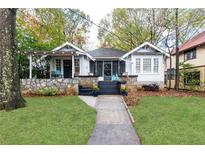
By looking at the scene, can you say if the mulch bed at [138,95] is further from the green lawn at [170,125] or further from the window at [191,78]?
the window at [191,78]

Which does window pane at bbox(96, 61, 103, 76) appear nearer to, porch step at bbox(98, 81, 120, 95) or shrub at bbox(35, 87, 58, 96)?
porch step at bbox(98, 81, 120, 95)

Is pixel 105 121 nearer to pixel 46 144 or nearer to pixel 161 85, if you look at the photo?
pixel 46 144

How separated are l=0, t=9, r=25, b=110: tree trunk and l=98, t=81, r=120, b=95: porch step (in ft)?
25.3

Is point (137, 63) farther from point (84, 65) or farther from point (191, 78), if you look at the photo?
point (191, 78)

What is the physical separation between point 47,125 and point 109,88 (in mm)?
9884

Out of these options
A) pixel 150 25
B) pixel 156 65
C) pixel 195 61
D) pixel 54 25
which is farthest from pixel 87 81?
pixel 150 25

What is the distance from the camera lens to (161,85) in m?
19.4

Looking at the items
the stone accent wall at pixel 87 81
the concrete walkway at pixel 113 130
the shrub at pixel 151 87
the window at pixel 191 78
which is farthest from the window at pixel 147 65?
the concrete walkway at pixel 113 130

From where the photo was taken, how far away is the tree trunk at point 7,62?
29.9 feet

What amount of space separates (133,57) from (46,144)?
597 inches

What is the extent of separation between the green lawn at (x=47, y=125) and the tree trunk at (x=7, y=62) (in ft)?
1.98

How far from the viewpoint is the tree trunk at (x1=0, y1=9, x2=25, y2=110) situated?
9.11m
